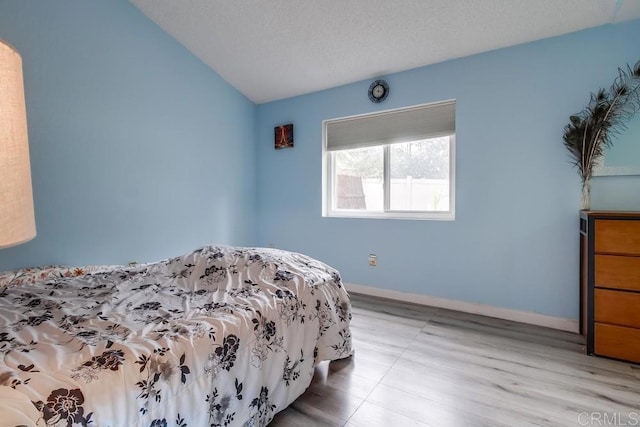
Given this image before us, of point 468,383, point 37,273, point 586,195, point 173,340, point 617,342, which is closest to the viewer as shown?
point 173,340

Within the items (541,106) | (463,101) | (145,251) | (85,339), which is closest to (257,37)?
(463,101)

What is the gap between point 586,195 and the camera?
2256 millimetres

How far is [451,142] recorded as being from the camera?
9.49 ft

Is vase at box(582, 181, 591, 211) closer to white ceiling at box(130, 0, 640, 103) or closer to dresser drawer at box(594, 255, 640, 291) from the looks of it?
dresser drawer at box(594, 255, 640, 291)

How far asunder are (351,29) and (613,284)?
A: 106 inches

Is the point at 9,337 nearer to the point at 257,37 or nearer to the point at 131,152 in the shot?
the point at 131,152

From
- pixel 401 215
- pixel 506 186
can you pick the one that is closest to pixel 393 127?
pixel 401 215

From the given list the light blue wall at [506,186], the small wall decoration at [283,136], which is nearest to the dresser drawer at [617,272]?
the light blue wall at [506,186]

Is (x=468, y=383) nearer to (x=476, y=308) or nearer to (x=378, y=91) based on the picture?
(x=476, y=308)

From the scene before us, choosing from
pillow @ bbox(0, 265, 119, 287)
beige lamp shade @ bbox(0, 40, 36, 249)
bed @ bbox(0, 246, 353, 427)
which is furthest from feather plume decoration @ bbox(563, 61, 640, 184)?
pillow @ bbox(0, 265, 119, 287)

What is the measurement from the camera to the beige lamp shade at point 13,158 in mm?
462

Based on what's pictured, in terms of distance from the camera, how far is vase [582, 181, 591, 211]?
2248 mm

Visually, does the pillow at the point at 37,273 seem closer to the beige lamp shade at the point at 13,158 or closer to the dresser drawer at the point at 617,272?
the beige lamp shade at the point at 13,158

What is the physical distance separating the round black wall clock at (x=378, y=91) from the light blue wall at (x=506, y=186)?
0.07 m
